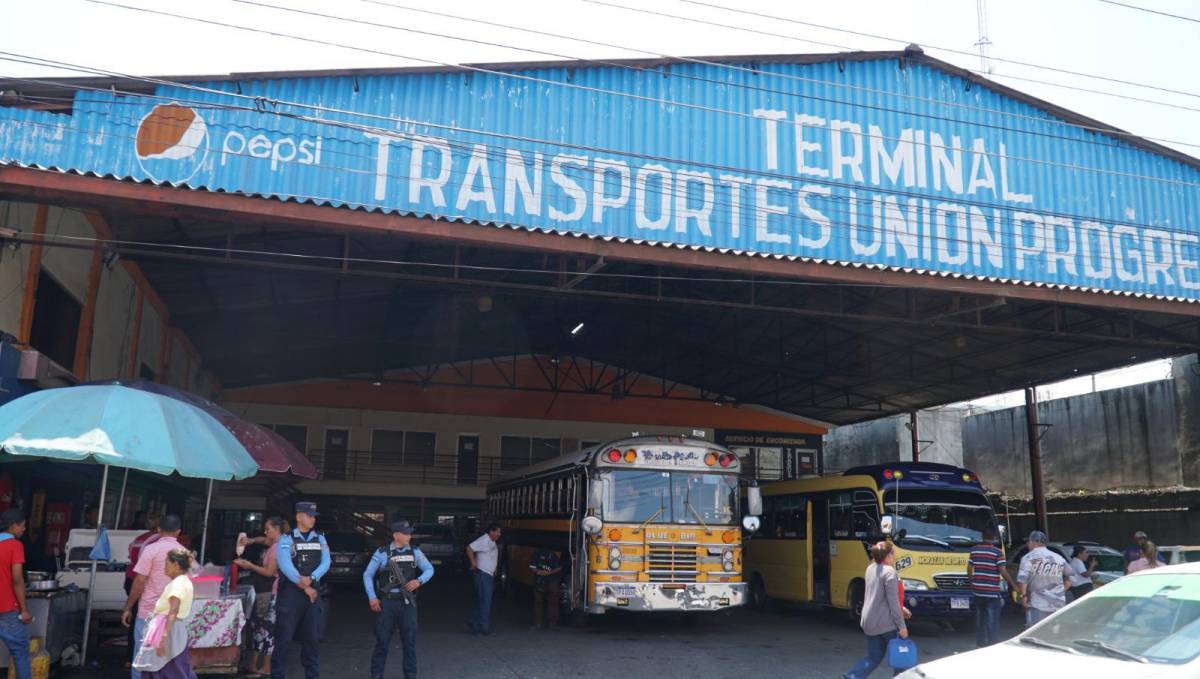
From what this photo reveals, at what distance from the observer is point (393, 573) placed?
32.7ft

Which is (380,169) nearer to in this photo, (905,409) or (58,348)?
(58,348)

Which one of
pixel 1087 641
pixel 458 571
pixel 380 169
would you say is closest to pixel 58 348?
pixel 380 169

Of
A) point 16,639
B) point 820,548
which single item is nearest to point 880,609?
point 16,639

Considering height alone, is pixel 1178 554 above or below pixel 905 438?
below

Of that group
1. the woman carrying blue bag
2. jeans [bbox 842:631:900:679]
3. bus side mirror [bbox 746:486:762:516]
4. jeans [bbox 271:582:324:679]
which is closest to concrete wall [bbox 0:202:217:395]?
jeans [bbox 271:582:324:679]

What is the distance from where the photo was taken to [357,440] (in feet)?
112

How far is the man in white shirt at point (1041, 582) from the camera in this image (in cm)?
1115

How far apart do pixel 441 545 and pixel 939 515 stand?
16.1m

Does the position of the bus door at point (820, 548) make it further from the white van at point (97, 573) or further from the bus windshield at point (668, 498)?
the white van at point (97, 573)

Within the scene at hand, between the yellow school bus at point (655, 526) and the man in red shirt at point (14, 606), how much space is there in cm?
759

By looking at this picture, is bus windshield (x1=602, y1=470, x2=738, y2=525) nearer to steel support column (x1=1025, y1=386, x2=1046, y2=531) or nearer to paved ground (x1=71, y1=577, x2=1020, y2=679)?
paved ground (x1=71, y1=577, x2=1020, y2=679)

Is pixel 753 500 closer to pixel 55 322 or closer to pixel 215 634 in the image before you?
pixel 215 634

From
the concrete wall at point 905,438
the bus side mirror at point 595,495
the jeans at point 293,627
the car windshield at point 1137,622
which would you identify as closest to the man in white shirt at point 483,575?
the bus side mirror at point 595,495

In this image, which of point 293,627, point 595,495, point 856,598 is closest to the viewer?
point 293,627
